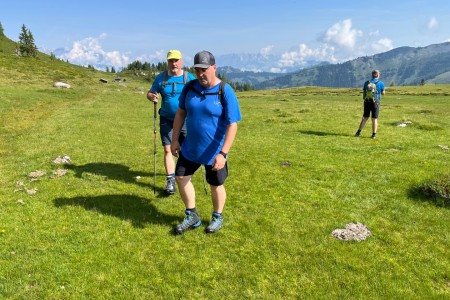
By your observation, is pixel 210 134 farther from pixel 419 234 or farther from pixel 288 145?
pixel 288 145

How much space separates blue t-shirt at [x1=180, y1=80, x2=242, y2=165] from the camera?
7.74m

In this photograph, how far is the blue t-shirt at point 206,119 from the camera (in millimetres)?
7742

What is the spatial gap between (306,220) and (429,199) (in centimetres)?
452

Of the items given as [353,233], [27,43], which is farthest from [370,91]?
[27,43]

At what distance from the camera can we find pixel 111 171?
14.7 m

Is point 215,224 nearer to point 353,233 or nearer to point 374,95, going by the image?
point 353,233

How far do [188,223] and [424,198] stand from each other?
797cm

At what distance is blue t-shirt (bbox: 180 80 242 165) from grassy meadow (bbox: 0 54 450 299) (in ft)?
7.93

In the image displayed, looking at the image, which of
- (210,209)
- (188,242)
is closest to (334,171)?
(210,209)

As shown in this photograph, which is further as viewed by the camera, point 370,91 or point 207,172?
point 370,91

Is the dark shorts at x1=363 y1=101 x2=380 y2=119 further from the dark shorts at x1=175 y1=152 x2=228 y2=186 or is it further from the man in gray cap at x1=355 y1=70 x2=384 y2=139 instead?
the dark shorts at x1=175 y1=152 x2=228 y2=186

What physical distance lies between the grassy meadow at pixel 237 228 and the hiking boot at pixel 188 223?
230 mm

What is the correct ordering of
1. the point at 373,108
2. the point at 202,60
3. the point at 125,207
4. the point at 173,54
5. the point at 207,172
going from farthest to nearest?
the point at 373,108, the point at 125,207, the point at 173,54, the point at 207,172, the point at 202,60

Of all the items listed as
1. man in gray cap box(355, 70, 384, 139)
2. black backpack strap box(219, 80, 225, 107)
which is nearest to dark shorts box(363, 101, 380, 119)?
man in gray cap box(355, 70, 384, 139)
